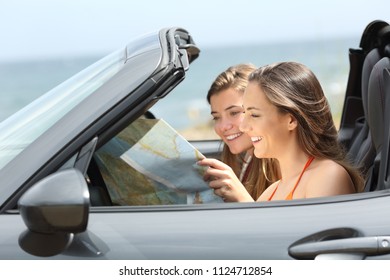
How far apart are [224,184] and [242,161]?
74cm

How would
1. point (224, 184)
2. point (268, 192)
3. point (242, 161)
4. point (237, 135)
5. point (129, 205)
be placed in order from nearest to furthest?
point (129, 205) < point (224, 184) < point (268, 192) < point (237, 135) < point (242, 161)

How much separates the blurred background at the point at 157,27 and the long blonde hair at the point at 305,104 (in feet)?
110

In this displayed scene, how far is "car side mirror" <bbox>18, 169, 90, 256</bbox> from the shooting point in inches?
80.4

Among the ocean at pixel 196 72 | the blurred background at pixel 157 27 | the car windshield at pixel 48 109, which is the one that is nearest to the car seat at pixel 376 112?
the car windshield at pixel 48 109

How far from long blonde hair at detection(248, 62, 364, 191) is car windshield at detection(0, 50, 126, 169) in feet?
1.44

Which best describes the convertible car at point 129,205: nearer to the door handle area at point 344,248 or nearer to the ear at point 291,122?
the door handle area at point 344,248

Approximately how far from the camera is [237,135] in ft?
10.5

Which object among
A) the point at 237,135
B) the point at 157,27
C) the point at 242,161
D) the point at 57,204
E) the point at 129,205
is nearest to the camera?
the point at 57,204

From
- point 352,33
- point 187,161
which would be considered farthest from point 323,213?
point 352,33

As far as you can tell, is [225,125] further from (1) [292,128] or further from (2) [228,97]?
(1) [292,128]

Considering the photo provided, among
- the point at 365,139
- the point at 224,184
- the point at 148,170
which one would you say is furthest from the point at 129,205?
the point at 365,139

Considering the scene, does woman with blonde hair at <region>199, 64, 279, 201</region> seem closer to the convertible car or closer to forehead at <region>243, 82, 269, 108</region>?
forehead at <region>243, 82, 269, 108</region>

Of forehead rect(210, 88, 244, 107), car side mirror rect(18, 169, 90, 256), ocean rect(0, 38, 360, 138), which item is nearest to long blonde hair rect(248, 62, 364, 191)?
forehead rect(210, 88, 244, 107)

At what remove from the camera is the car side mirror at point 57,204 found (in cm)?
204
